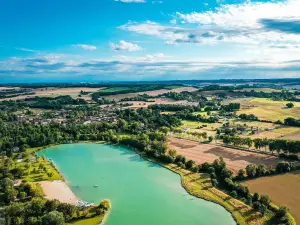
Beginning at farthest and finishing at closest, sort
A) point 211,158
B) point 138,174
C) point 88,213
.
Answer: point 211,158, point 138,174, point 88,213

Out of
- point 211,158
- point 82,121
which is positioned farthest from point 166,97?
point 211,158

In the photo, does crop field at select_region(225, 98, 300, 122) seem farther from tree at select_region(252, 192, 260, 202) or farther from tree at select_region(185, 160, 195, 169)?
tree at select_region(252, 192, 260, 202)

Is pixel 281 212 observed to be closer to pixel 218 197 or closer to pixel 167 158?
pixel 218 197

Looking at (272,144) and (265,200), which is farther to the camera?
(272,144)

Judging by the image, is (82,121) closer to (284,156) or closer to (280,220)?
(284,156)

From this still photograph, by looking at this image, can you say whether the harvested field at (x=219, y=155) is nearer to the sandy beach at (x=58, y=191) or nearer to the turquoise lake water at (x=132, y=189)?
the turquoise lake water at (x=132, y=189)

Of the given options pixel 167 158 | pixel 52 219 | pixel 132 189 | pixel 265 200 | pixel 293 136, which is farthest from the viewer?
pixel 293 136

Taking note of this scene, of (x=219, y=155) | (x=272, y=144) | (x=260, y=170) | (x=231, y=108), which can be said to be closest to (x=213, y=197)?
(x=260, y=170)

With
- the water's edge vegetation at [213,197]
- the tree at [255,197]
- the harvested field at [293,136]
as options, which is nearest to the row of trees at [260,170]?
the water's edge vegetation at [213,197]
